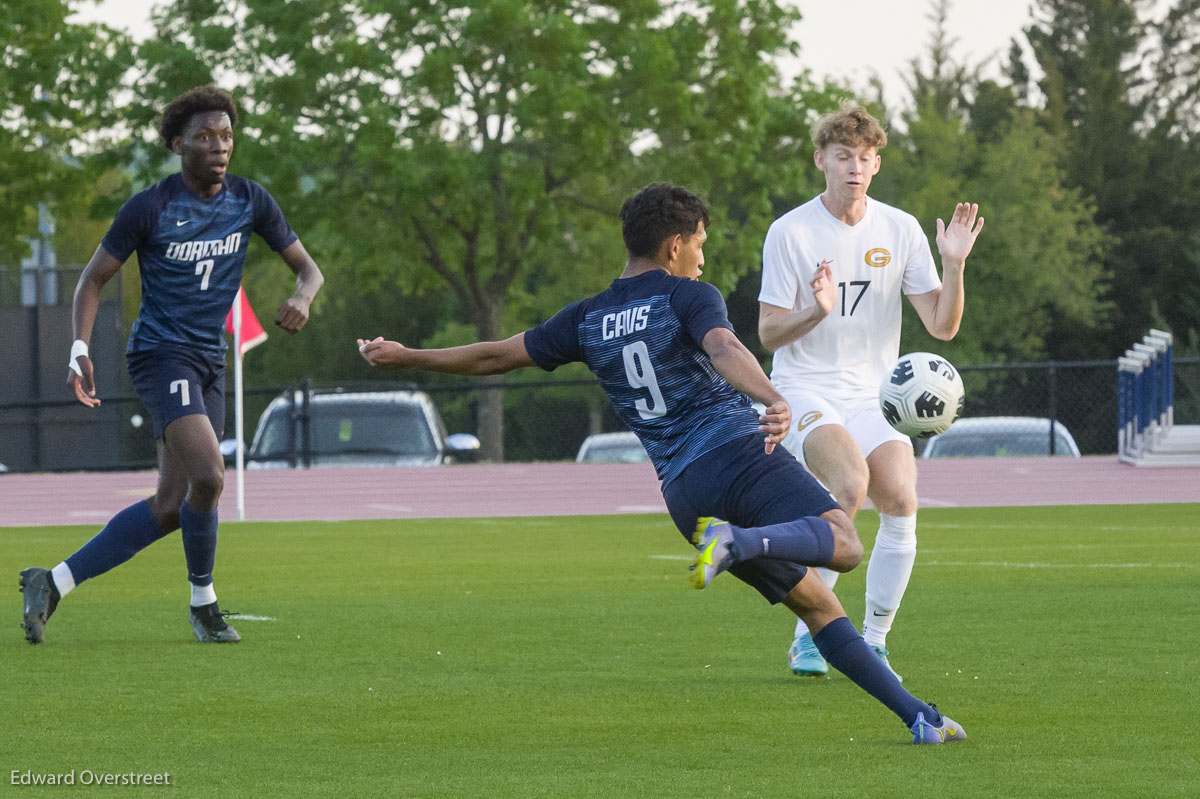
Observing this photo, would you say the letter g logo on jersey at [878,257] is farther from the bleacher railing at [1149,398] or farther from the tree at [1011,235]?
the tree at [1011,235]

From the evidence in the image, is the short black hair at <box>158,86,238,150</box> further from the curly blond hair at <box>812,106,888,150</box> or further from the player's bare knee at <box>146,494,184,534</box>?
the curly blond hair at <box>812,106,888,150</box>

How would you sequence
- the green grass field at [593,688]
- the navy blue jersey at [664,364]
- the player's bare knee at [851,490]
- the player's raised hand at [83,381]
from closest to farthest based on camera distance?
the green grass field at [593,688] < the navy blue jersey at [664,364] < the player's bare knee at [851,490] < the player's raised hand at [83,381]

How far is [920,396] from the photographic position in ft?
23.0

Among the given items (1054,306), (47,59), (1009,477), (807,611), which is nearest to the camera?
(807,611)

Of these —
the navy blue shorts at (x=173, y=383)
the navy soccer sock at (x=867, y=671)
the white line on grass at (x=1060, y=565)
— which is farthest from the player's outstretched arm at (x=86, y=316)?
the white line on grass at (x=1060, y=565)

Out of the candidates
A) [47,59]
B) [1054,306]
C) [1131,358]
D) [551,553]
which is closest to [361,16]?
[47,59]

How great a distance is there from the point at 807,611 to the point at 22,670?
11.3 feet

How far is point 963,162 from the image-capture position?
175 ft

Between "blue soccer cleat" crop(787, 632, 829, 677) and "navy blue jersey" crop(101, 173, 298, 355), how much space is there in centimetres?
293

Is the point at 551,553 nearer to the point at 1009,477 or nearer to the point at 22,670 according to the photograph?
the point at 22,670

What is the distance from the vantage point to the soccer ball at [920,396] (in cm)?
703

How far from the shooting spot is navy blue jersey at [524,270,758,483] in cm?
574

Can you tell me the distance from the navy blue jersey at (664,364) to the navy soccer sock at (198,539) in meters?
2.83

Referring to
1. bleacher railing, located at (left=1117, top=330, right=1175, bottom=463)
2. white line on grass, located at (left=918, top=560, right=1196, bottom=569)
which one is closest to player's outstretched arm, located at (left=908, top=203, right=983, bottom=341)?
white line on grass, located at (left=918, top=560, right=1196, bottom=569)
